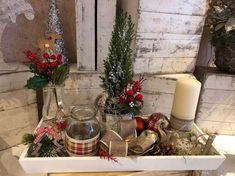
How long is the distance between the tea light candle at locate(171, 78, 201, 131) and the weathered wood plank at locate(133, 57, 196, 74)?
0.78 feet

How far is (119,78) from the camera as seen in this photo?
28.1 inches

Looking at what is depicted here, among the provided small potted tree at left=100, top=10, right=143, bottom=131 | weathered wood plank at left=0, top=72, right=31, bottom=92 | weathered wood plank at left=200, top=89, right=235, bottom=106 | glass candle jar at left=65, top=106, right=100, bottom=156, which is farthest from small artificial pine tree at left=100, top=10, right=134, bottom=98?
weathered wood plank at left=200, top=89, right=235, bottom=106

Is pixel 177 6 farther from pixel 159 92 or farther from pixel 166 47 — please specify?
pixel 159 92

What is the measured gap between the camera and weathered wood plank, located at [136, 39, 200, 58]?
2.98ft

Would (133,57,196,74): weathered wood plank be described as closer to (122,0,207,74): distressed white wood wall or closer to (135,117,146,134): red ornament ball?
A: (122,0,207,74): distressed white wood wall

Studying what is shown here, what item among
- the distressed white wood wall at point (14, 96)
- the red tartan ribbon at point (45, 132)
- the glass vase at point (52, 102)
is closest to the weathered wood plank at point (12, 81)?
the distressed white wood wall at point (14, 96)

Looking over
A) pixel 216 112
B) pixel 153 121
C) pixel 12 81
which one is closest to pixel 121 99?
pixel 153 121

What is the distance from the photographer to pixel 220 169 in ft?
3.04

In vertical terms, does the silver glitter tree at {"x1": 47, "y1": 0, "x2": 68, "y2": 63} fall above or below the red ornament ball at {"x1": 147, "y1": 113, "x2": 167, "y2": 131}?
above

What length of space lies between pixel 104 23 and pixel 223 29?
476 mm

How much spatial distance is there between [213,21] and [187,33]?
12cm

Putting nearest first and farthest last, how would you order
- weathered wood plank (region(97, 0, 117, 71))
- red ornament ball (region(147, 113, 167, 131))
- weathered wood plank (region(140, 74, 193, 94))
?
red ornament ball (region(147, 113, 167, 131))
weathered wood plank (region(97, 0, 117, 71))
weathered wood plank (region(140, 74, 193, 94))

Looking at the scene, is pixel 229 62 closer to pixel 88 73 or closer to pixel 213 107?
pixel 213 107

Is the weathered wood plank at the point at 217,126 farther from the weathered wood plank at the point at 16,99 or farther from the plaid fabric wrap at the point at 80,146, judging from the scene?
the weathered wood plank at the point at 16,99
